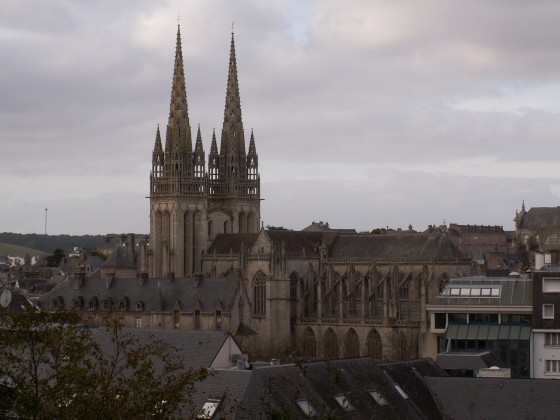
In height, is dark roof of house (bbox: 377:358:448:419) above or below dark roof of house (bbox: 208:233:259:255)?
below

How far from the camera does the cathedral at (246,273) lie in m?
124

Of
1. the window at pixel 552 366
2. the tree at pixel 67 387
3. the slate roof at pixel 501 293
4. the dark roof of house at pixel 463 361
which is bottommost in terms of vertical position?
the window at pixel 552 366

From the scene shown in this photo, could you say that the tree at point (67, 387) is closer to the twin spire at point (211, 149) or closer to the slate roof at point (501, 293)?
the slate roof at point (501, 293)

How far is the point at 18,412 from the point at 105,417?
2301mm

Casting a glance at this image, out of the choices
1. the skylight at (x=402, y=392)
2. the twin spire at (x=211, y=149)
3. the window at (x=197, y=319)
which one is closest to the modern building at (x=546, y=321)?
the skylight at (x=402, y=392)

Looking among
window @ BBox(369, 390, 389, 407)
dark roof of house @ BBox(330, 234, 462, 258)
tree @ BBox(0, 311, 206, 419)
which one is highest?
dark roof of house @ BBox(330, 234, 462, 258)

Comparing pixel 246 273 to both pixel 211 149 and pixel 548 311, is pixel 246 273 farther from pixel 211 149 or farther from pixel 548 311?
pixel 548 311

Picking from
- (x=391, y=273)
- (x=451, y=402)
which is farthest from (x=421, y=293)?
(x=451, y=402)

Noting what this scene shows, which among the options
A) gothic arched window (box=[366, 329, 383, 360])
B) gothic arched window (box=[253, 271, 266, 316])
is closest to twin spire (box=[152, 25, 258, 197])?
gothic arched window (box=[253, 271, 266, 316])

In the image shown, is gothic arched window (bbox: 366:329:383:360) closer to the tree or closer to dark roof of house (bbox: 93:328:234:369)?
dark roof of house (bbox: 93:328:234:369)

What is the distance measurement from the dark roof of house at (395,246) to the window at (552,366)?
173 ft

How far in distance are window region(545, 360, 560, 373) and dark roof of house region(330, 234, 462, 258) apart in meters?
52.9

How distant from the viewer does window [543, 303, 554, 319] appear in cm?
7900

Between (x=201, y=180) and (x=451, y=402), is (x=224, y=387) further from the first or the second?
(x=201, y=180)
